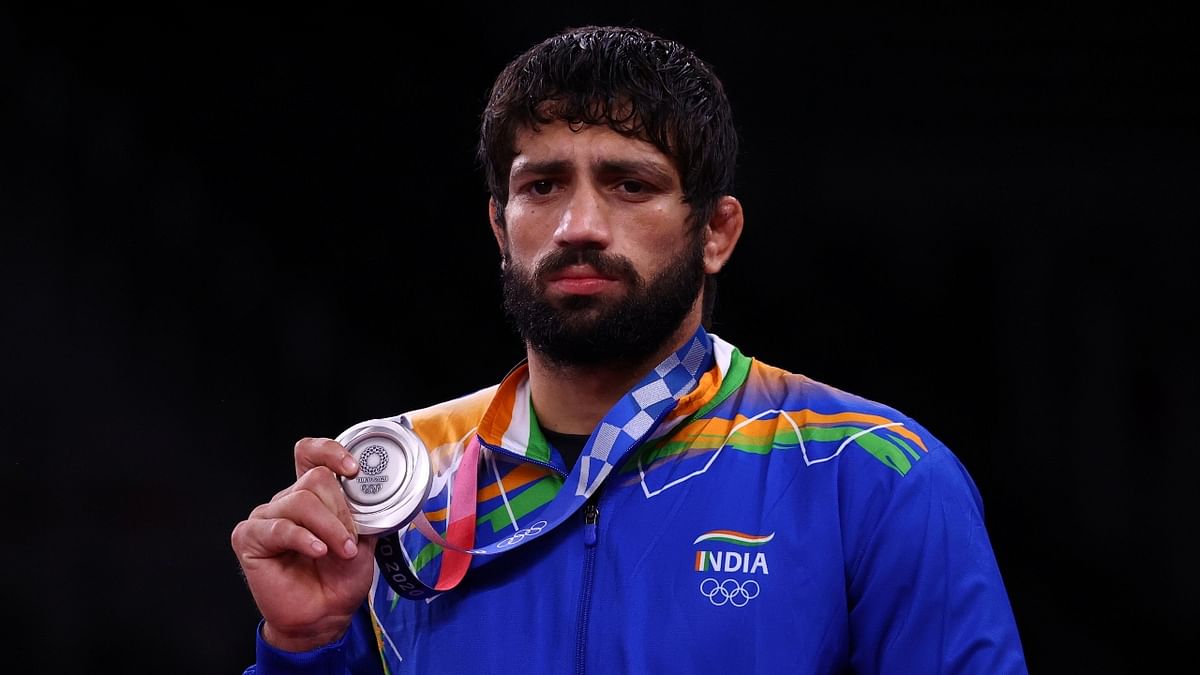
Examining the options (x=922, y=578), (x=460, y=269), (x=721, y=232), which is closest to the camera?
(x=922, y=578)

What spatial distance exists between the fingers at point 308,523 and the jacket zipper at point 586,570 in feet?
1.13

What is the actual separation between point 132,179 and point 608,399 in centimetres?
276

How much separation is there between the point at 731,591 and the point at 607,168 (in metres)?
0.69

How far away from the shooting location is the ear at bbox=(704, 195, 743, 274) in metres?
2.24

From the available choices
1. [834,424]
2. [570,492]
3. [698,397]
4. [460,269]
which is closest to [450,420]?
[570,492]

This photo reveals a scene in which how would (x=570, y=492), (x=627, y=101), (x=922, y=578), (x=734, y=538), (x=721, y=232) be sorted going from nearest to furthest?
1. (x=922, y=578)
2. (x=734, y=538)
3. (x=570, y=492)
4. (x=627, y=101)
5. (x=721, y=232)

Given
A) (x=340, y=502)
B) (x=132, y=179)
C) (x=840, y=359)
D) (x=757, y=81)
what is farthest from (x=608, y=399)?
(x=132, y=179)

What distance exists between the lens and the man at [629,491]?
1814mm

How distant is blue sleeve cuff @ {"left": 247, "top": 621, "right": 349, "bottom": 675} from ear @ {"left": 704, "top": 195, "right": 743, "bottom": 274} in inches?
34.8

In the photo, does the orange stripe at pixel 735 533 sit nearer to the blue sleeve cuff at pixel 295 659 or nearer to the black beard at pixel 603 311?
the black beard at pixel 603 311

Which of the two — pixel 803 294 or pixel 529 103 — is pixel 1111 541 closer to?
pixel 803 294

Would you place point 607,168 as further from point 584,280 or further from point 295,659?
point 295,659

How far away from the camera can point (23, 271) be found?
13.8ft

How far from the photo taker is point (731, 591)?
1841 millimetres
